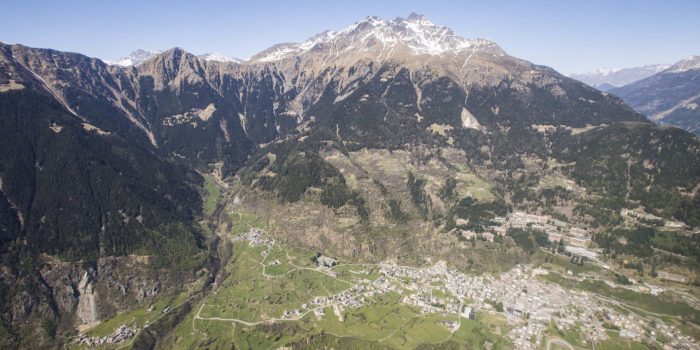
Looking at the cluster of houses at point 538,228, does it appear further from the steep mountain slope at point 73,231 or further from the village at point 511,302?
the steep mountain slope at point 73,231

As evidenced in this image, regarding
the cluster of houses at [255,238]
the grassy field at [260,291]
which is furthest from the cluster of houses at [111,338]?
the cluster of houses at [255,238]

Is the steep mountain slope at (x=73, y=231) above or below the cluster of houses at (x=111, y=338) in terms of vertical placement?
above

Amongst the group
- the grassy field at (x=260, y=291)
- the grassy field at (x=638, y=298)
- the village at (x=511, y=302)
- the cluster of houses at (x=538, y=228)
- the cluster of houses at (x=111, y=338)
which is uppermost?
the cluster of houses at (x=538, y=228)

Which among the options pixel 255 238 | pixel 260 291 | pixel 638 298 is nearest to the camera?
pixel 638 298

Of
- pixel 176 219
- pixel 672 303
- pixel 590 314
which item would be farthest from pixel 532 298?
pixel 176 219

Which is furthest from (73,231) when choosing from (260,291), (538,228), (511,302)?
(538,228)

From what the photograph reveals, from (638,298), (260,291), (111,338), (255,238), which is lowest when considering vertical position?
(111,338)

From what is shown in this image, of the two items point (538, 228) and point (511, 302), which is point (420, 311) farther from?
point (538, 228)

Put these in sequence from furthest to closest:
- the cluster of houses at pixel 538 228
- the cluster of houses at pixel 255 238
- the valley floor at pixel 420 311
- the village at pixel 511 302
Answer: the cluster of houses at pixel 255 238 < the cluster of houses at pixel 538 228 < the village at pixel 511 302 < the valley floor at pixel 420 311

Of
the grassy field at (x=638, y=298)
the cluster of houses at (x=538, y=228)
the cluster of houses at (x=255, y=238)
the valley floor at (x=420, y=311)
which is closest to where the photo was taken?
the valley floor at (x=420, y=311)

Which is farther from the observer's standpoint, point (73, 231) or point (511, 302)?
point (73, 231)

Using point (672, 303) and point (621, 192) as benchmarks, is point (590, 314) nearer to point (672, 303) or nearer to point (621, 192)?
point (672, 303)
